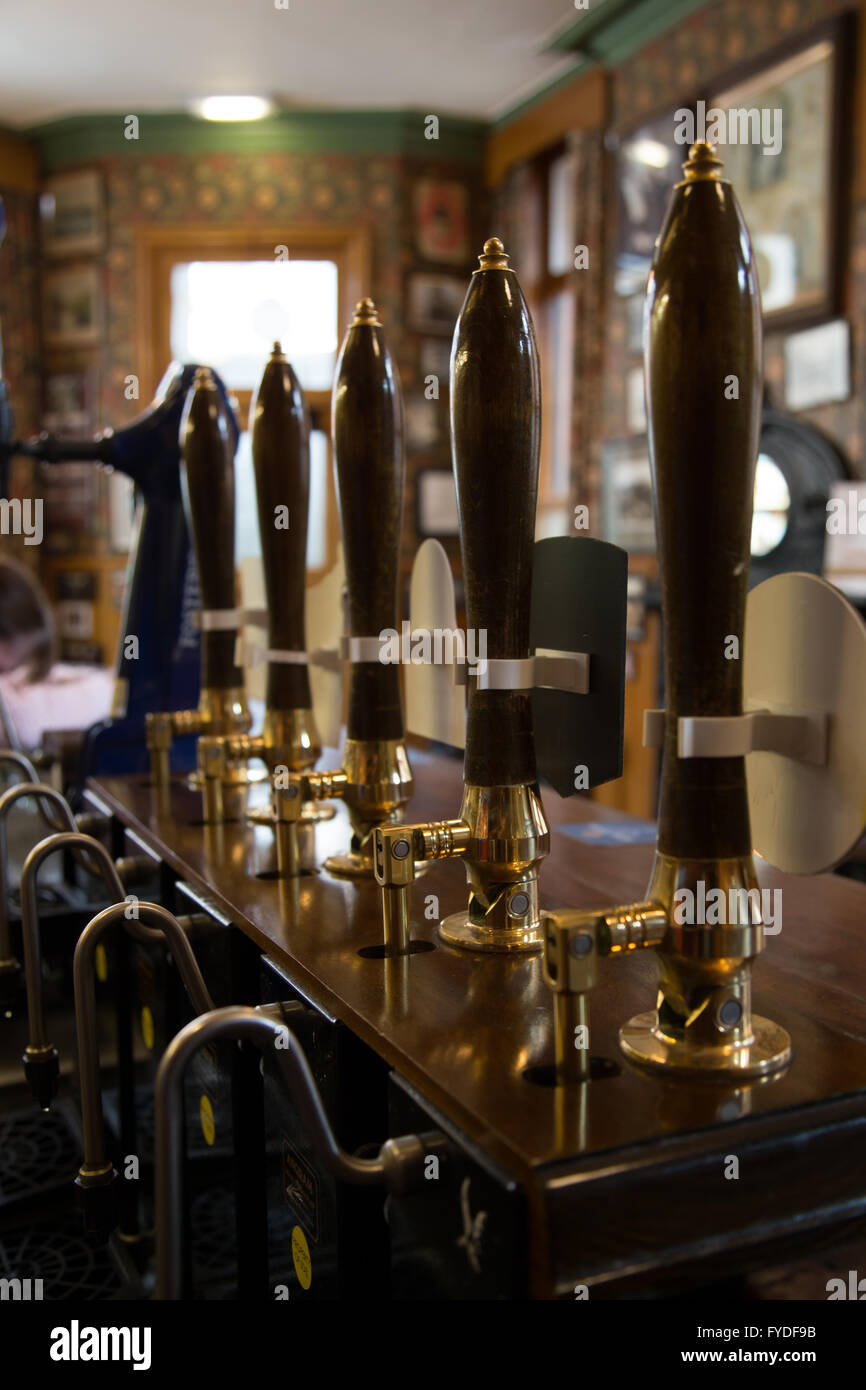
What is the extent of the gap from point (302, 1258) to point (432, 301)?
6.98 m

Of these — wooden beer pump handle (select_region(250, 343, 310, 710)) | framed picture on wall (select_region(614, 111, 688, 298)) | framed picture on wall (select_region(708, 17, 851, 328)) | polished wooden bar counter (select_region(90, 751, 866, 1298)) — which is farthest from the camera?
framed picture on wall (select_region(614, 111, 688, 298))

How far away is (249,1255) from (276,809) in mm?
380

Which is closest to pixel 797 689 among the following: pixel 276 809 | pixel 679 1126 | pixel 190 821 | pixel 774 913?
pixel 679 1126

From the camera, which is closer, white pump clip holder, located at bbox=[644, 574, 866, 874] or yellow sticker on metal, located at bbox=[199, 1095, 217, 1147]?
white pump clip holder, located at bbox=[644, 574, 866, 874]

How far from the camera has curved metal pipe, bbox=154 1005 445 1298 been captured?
593 mm

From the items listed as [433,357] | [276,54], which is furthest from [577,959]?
[433,357]

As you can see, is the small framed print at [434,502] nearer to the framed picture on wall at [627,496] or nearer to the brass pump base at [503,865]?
the framed picture on wall at [627,496]

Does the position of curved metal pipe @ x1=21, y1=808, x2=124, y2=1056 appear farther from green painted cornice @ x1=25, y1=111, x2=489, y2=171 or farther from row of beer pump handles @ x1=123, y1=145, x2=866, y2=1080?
green painted cornice @ x1=25, y1=111, x2=489, y2=171

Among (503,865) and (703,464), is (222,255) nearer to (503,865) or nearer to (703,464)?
(503,865)

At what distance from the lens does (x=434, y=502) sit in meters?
7.32

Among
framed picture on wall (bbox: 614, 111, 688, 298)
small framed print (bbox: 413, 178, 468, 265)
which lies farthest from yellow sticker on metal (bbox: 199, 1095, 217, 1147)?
small framed print (bbox: 413, 178, 468, 265)

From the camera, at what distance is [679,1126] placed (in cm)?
58

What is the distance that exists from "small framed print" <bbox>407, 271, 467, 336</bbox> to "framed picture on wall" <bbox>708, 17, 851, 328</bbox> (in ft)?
8.95
